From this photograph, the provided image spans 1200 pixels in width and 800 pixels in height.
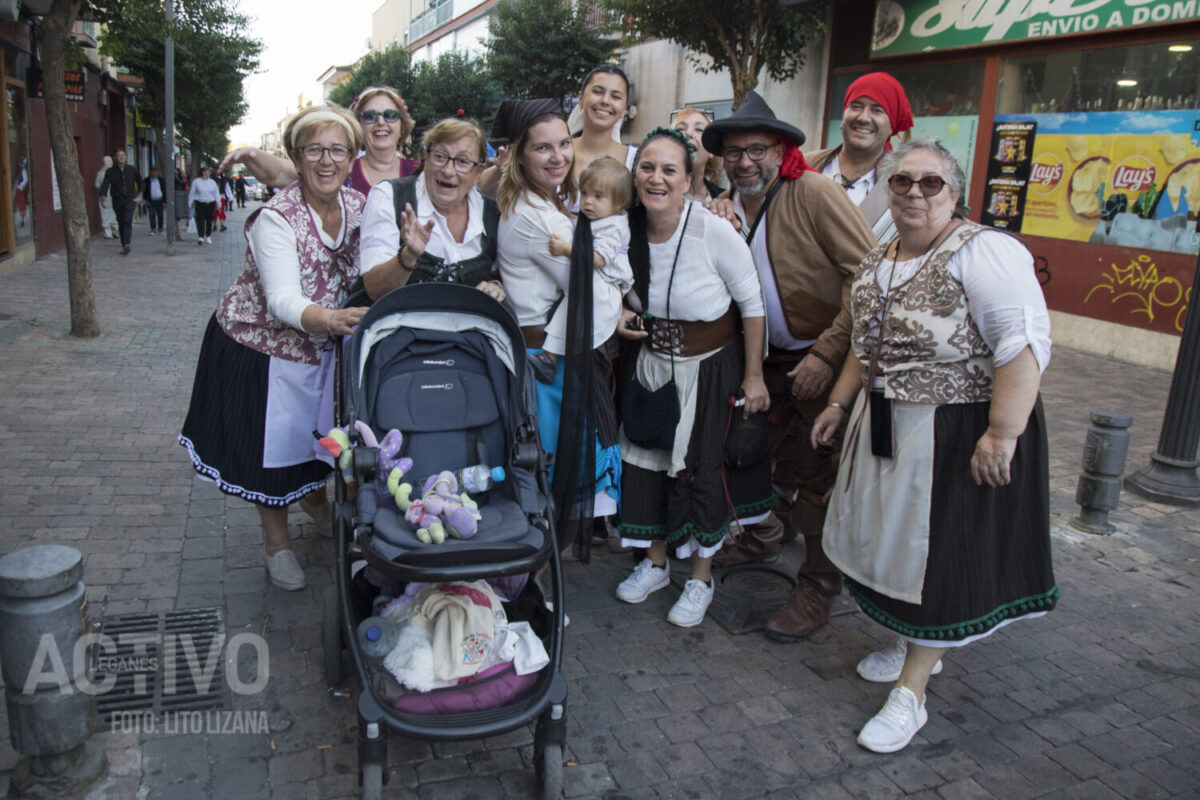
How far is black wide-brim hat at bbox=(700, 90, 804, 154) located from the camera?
3572 millimetres

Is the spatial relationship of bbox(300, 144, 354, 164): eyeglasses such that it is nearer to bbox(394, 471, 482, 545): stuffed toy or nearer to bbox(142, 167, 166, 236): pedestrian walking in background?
bbox(394, 471, 482, 545): stuffed toy

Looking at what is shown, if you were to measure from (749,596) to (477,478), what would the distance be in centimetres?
185

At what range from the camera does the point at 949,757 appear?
10.2 ft

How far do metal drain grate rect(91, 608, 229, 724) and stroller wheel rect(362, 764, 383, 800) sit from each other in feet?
2.83

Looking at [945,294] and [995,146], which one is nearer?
[945,294]

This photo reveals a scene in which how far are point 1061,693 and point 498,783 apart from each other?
7.44 ft

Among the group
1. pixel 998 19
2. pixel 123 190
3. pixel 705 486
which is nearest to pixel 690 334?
pixel 705 486

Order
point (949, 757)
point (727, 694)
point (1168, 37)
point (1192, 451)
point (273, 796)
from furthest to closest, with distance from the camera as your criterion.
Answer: point (1168, 37), point (1192, 451), point (727, 694), point (949, 757), point (273, 796)

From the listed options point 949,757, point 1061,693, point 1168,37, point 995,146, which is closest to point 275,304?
point 949,757

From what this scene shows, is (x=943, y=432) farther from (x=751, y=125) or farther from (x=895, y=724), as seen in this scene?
(x=751, y=125)

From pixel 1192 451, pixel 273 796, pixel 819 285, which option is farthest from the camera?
pixel 1192 451

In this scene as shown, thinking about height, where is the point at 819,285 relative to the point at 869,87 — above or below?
below

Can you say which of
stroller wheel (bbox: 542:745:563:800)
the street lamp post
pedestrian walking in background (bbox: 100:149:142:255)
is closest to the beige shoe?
stroller wheel (bbox: 542:745:563:800)

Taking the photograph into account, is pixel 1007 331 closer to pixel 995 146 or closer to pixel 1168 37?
pixel 1168 37
